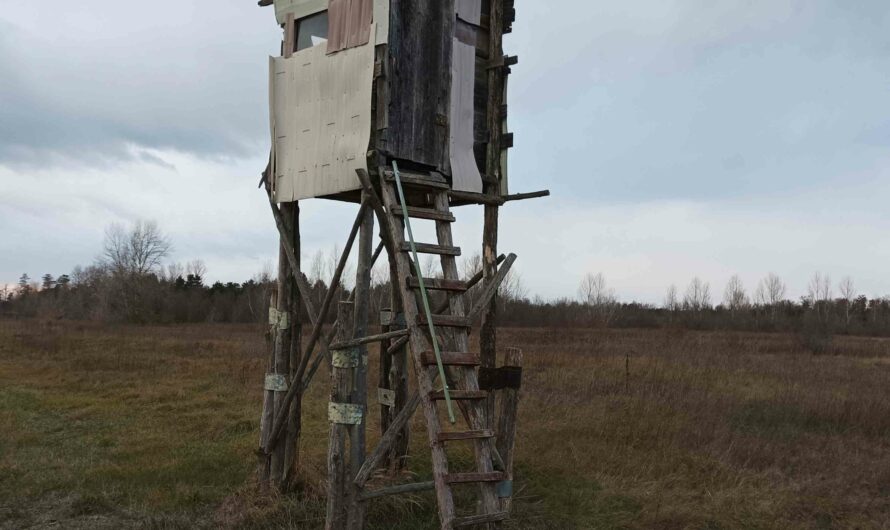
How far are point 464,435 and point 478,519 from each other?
682mm

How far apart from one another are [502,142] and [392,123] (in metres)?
1.69

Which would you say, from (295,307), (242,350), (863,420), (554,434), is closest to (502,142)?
(295,307)

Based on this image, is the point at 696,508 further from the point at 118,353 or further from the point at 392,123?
the point at 118,353

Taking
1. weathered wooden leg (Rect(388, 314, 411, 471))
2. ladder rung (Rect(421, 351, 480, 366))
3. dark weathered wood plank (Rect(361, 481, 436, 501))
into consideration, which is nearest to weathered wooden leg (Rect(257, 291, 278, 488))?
weathered wooden leg (Rect(388, 314, 411, 471))

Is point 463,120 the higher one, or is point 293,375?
point 463,120

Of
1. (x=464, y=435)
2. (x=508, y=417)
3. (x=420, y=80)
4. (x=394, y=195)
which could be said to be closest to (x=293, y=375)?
(x=508, y=417)

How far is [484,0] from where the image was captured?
8.55 metres

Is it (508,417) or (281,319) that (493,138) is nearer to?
(508,417)

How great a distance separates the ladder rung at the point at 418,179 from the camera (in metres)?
7.02

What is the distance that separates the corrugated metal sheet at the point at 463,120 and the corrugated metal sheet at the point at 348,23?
1097mm

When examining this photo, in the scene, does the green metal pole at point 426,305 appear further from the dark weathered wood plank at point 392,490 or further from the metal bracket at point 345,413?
the metal bracket at point 345,413

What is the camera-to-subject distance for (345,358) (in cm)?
716

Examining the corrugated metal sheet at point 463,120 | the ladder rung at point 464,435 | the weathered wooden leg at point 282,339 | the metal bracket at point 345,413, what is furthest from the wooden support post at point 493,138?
the weathered wooden leg at point 282,339

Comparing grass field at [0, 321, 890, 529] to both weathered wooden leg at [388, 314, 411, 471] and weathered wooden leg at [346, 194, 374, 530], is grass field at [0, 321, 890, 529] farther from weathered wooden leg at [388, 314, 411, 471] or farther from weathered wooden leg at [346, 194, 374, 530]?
weathered wooden leg at [346, 194, 374, 530]
